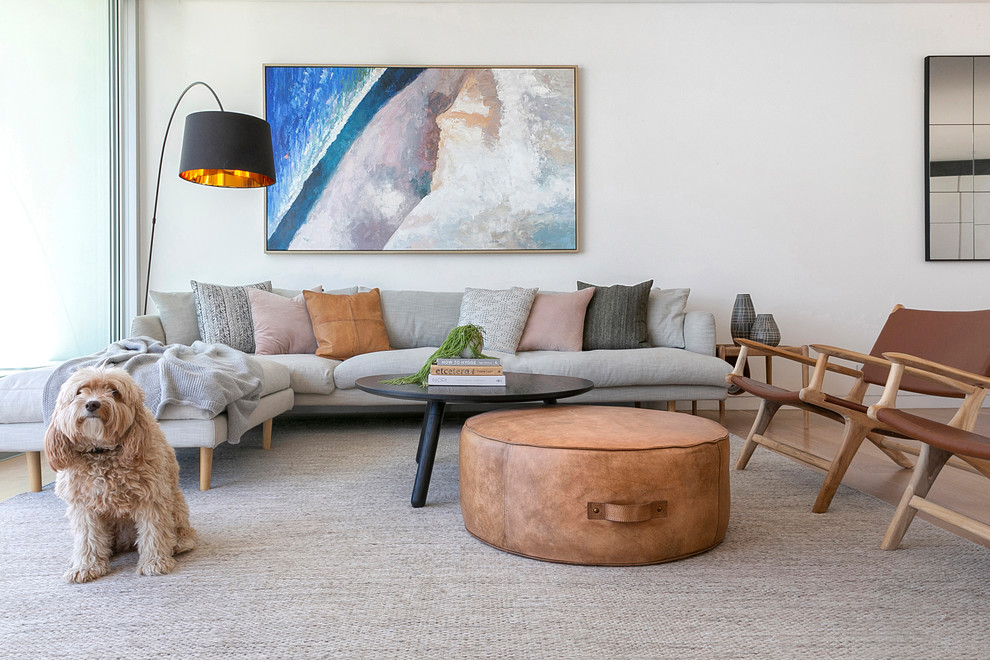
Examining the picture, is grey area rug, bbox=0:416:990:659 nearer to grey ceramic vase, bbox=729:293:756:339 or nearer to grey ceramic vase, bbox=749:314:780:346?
grey ceramic vase, bbox=749:314:780:346

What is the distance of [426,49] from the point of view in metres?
4.66

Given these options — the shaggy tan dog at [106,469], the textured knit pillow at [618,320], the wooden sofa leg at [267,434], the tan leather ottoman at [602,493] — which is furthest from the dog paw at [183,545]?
the textured knit pillow at [618,320]

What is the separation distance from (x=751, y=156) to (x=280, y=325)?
11.4ft

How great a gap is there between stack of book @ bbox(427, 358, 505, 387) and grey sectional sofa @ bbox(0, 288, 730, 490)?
918mm

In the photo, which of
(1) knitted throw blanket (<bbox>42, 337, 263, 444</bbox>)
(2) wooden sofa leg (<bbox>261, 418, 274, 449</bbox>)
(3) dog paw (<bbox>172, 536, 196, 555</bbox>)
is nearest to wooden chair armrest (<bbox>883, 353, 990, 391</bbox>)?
(3) dog paw (<bbox>172, 536, 196, 555</bbox>)

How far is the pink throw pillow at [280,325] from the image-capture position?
3943mm

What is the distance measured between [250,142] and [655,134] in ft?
9.07

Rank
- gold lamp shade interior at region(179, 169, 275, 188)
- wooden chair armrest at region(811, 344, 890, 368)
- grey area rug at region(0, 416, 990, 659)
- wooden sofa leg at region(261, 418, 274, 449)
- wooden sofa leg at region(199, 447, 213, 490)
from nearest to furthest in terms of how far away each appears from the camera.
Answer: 1. grey area rug at region(0, 416, 990, 659)
2. wooden chair armrest at region(811, 344, 890, 368)
3. wooden sofa leg at region(199, 447, 213, 490)
4. wooden sofa leg at region(261, 418, 274, 449)
5. gold lamp shade interior at region(179, 169, 275, 188)

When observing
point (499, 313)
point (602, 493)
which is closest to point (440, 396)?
point (602, 493)

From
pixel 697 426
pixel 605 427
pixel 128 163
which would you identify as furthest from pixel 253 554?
pixel 128 163

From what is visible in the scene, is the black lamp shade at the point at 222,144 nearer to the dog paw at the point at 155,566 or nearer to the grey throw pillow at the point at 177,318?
the grey throw pillow at the point at 177,318

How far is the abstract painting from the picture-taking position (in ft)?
15.1

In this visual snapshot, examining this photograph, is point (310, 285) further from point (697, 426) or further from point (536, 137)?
point (697, 426)

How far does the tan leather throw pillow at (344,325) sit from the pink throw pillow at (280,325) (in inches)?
2.2
